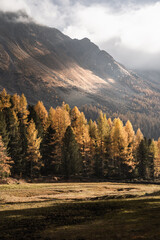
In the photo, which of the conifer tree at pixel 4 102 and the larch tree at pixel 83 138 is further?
the conifer tree at pixel 4 102

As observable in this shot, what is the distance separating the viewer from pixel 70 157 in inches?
2270

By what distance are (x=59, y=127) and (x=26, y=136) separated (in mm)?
12203

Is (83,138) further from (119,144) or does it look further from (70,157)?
(119,144)

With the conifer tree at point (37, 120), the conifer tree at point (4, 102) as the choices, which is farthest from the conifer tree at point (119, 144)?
the conifer tree at point (4, 102)

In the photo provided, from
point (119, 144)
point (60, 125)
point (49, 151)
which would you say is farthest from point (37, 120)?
point (119, 144)

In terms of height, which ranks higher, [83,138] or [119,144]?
[83,138]

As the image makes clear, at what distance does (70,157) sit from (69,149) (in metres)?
2.20

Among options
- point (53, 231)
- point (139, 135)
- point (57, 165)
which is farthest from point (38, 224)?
point (139, 135)

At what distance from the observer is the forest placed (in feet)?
181

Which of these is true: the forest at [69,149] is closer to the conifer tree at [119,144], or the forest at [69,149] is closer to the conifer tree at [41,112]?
the conifer tree at [119,144]

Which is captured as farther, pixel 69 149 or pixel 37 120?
pixel 37 120

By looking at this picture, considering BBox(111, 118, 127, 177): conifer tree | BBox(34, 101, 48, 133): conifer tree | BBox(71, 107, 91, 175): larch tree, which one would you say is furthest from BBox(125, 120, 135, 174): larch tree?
BBox(34, 101, 48, 133): conifer tree

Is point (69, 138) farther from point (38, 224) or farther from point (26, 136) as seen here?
point (38, 224)

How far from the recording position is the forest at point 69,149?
55.3 m
